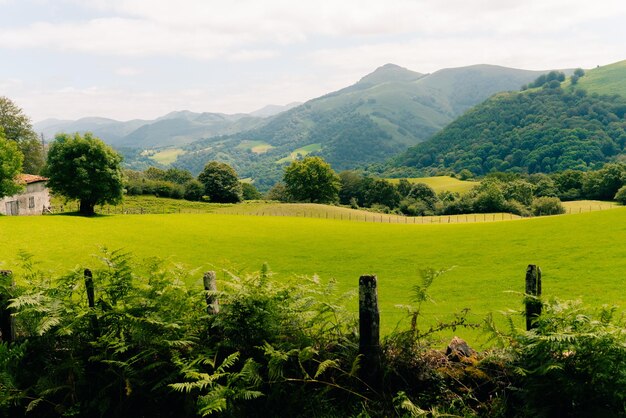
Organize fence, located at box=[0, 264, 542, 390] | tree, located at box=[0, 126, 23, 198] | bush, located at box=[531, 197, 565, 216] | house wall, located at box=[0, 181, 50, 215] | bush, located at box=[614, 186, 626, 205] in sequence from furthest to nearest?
1. bush, located at box=[614, 186, 626, 205]
2. bush, located at box=[531, 197, 565, 216]
3. house wall, located at box=[0, 181, 50, 215]
4. tree, located at box=[0, 126, 23, 198]
5. fence, located at box=[0, 264, 542, 390]

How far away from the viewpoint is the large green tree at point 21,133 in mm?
97062

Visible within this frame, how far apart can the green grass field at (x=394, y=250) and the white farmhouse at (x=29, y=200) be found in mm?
18261

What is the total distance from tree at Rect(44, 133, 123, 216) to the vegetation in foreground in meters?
60.2

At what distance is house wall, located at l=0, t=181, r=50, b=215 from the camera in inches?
2689

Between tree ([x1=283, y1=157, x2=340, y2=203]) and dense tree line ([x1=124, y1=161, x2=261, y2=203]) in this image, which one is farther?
dense tree line ([x1=124, y1=161, x2=261, y2=203])

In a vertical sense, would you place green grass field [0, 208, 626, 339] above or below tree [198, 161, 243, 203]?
below

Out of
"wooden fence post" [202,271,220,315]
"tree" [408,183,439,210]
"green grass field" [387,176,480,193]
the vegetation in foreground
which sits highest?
"green grass field" [387,176,480,193]

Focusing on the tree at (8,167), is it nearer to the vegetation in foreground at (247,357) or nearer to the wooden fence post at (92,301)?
the vegetation in foreground at (247,357)

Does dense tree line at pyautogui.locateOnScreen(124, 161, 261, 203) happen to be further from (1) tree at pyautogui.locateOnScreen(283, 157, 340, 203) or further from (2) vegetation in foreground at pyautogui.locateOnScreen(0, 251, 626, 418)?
(2) vegetation in foreground at pyautogui.locateOnScreen(0, 251, 626, 418)

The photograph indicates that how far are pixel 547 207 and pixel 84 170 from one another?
10344 centimetres

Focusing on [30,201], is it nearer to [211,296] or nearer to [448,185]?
[211,296]

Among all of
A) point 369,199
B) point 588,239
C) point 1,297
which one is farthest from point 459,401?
point 369,199

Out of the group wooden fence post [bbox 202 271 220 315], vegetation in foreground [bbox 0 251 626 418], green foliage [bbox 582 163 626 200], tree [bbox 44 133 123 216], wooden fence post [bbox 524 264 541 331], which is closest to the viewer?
vegetation in foreground [bbox 0 251 626 418]

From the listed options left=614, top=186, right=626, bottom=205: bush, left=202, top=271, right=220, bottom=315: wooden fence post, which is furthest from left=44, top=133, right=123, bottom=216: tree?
left=614, top=186, right=626, bottom=205: bush
